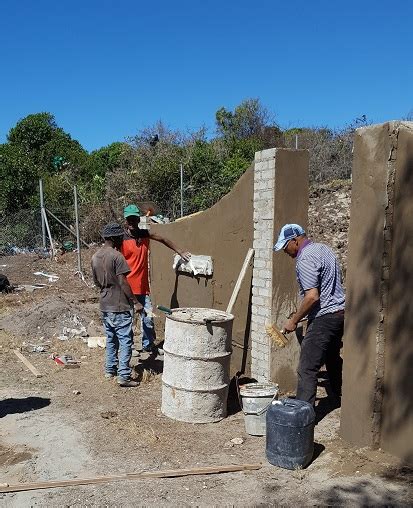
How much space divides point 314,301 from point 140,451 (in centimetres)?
206

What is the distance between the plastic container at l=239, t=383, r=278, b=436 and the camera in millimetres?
5043

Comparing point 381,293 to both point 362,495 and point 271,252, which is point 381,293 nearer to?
point 362,495

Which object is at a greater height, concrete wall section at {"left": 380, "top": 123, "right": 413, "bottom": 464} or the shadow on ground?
concrete wall section at {"left": 380, "top": 123, "right": 413, "bottom": 464}

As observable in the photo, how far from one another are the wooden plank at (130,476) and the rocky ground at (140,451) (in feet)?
0.18

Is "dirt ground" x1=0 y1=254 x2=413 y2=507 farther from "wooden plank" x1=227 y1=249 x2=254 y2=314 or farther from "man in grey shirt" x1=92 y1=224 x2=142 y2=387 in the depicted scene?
"wooden plank" x1=227 y1=249 x2=254 y2=314

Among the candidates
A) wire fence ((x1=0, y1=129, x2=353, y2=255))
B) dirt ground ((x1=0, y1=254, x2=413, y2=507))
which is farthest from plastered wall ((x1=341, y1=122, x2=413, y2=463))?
wire fence ((x1=0, y1=129, x2=353, y2=255))

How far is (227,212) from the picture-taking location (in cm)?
698

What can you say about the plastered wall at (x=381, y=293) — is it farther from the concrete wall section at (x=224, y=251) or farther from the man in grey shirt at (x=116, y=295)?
the man in grey shirt at (x=116, y=295)

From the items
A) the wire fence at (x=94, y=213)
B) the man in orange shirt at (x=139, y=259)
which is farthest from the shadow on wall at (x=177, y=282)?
the wire fence at (x=94, y=213)

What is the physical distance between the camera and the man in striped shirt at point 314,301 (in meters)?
4.94

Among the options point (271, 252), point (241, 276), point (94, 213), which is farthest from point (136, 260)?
point (94, 213)

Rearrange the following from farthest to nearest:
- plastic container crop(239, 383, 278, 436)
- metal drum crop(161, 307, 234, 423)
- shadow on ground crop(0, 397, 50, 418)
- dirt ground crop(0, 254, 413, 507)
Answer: shadow on ground crop(0, 397, 50, 418), metal drum crop(161, 307, 234, 423), plastic container crop(239, 383, 278, 436), dirt ground crop(0, 254, 413, 507)

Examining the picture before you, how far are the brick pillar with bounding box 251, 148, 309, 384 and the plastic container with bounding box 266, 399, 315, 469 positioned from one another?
5.44 feet

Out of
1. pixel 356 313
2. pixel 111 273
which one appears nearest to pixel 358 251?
pixel 356 313
